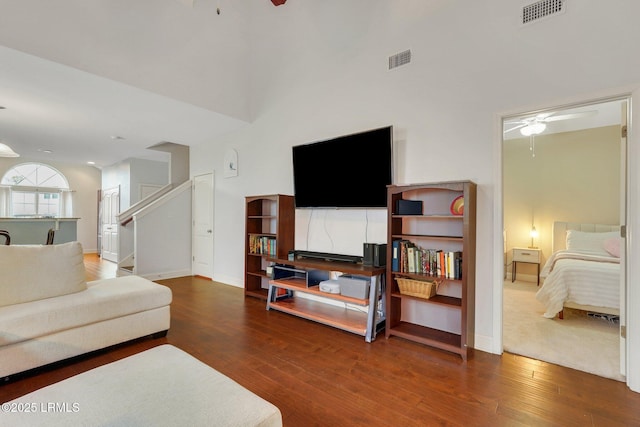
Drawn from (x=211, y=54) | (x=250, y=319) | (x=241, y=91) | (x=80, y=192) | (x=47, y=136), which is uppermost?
(x=211, y=54)

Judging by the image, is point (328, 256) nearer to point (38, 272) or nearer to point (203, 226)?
point (38, 272)

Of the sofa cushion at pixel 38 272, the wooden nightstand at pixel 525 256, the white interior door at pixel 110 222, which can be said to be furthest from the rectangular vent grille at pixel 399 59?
the white interior door at pixel 110 222

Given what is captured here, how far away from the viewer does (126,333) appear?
2.62 m

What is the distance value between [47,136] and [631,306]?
27.2 feet

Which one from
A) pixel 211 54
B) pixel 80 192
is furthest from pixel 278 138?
pixel 80 192

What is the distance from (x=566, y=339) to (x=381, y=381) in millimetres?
2012

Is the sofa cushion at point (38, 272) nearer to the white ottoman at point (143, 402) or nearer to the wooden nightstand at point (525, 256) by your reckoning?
the white ottoman at point (143, 402)

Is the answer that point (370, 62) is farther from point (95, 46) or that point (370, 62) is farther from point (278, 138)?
point (95, 46)

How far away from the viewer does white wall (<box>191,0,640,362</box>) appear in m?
2.28

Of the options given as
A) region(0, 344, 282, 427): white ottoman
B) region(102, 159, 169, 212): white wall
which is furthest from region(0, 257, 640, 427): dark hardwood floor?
region(102, 159, 169, 212): white wall

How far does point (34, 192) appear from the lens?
8.36 m

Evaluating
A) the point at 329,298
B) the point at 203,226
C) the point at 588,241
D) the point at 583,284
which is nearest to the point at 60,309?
the point at 329,298

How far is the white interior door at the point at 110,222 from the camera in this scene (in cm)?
773

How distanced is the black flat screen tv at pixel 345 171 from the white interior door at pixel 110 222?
6.27m
